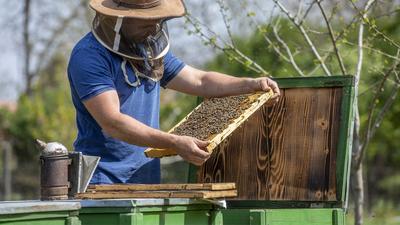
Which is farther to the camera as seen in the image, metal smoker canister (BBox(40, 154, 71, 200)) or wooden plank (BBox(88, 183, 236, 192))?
wooden plank (BBox(88, 183, 236, 192))

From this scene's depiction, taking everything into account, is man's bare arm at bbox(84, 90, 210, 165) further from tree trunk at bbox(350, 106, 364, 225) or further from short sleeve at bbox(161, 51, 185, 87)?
tree trunk at bbox(350, 106, 364, 225)

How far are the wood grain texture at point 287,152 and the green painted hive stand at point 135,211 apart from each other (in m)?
1.42

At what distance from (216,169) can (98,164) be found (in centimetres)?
108

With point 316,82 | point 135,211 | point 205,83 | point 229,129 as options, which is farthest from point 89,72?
point 316,82

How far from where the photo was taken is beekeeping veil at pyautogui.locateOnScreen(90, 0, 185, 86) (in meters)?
5.62

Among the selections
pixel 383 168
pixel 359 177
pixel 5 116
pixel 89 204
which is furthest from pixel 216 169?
pixel 383 168

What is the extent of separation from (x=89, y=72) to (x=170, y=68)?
3.12ft

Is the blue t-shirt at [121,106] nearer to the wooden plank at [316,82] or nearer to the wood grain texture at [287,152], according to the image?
the wood grain texture at [287,152]

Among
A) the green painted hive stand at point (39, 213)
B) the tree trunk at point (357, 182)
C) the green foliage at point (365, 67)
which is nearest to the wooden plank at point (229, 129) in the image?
the green painted hive stand at point (39, 213)

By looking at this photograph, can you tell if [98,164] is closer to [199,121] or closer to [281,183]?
[199,121]

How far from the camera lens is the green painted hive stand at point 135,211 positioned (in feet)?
15.0

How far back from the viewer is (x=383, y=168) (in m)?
32.2

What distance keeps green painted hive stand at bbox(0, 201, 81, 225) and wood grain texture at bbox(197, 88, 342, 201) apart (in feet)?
6.95

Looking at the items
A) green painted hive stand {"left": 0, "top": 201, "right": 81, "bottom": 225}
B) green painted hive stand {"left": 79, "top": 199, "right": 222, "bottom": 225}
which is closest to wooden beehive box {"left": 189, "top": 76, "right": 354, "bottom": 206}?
green painted hive stand {"left": 79, "top": 199, "right": 222, "bottom": 225}
